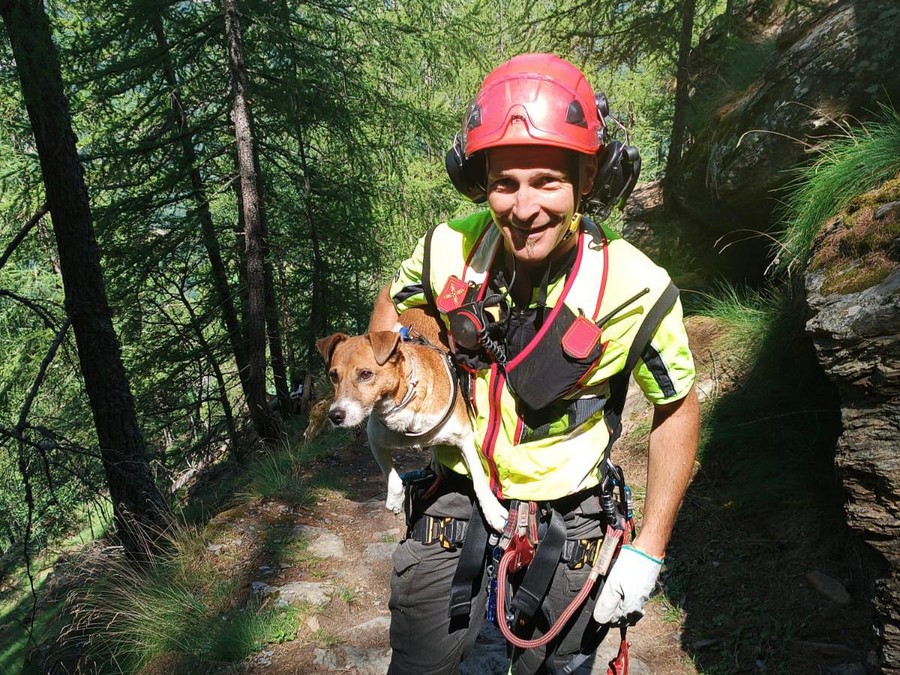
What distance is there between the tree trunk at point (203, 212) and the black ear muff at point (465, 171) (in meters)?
6.74

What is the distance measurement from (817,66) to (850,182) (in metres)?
1.99

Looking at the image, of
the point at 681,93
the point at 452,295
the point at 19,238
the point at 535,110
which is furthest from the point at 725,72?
the point at 19,238

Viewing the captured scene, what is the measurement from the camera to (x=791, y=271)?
5051 millimetres

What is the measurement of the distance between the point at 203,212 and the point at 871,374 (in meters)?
9.71

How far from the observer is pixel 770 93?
5887 millimetres

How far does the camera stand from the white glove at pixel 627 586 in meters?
1.94

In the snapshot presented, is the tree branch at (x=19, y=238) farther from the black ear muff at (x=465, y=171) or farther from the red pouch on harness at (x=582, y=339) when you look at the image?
the red pouch on harness at (x=582, y=339)

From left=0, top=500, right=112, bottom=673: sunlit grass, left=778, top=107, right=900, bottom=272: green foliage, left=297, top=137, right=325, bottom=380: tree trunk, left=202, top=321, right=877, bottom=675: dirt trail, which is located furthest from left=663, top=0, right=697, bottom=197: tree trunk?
left=0, top=500, right=112, bottom=673: sunlit grass

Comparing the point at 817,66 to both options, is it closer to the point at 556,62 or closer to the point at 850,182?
the point at 850,182

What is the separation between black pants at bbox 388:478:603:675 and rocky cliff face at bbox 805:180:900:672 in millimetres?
1391

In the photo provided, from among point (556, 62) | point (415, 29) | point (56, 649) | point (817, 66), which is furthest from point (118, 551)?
point (415, 29)

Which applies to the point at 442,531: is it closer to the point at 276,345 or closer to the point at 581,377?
the point at 581,377

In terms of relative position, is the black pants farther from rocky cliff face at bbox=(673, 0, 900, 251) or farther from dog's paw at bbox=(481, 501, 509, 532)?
rocky cliff face at bbox=(673, 0, 900, 251)

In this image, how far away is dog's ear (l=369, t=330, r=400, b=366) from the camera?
2.25 m
